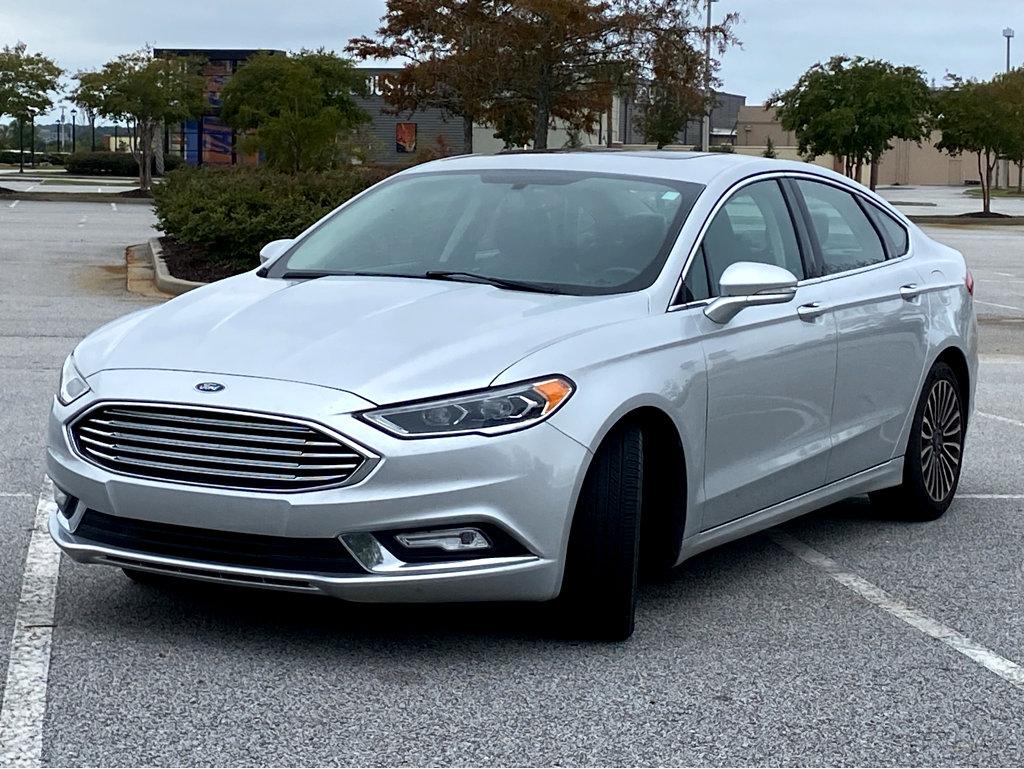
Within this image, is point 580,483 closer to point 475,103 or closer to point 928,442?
point 928,442

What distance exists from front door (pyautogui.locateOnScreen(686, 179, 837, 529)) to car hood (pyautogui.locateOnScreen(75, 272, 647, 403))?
1.47 ft

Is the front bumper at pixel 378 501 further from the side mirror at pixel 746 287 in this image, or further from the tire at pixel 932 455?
the tire at pixel 932 455

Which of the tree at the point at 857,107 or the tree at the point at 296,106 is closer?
the tree at the point at 296,106

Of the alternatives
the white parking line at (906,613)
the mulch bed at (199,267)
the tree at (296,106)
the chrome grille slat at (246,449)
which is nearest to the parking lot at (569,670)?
the white parking line at (906,613)

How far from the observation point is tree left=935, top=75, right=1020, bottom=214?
4809 cm

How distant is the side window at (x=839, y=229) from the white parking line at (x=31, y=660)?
3.18 m

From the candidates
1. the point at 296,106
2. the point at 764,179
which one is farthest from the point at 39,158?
the point at 764,179

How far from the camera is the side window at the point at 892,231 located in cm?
725

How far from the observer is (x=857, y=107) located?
4791 cm

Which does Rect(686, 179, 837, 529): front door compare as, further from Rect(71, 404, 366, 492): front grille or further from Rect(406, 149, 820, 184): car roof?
Rect(71, 404, 366, 492): front grille

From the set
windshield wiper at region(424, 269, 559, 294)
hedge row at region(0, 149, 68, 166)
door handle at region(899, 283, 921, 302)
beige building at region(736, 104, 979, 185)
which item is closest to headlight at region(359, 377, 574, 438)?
windshield wiper at region(424, 269, 559, 294)

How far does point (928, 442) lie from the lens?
7.25m

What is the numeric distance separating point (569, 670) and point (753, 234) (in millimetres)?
2087

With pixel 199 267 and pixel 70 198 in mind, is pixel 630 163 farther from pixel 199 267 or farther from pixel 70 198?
pixel 70 198
